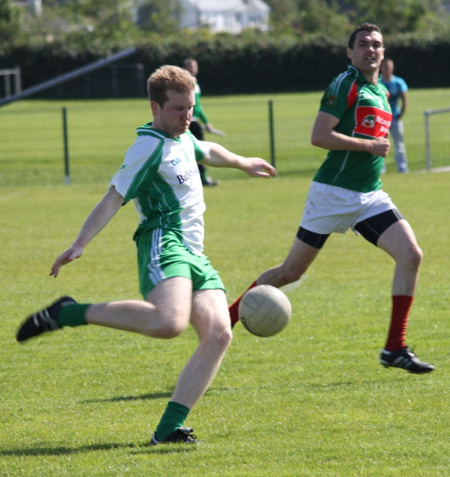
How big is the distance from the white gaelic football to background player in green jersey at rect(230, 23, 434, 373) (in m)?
0.85

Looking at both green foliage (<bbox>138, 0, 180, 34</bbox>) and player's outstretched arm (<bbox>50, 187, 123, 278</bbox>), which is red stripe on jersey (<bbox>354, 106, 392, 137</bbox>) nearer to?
player's outstretched arm (<bbox>50, 187, 123, 278</bbox>)

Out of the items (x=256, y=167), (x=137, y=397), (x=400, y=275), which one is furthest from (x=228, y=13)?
(x=256, y=167)

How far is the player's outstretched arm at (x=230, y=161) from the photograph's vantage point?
524cm

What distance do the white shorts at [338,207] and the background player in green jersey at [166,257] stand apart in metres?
1.53

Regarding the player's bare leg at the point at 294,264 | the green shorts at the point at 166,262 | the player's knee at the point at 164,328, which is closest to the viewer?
the player's knee at the point at 164,328

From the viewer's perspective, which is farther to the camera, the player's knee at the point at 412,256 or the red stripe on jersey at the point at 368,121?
the red stripe on jersey at the point at 368,121

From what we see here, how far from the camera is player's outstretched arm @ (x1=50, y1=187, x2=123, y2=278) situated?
4.64m

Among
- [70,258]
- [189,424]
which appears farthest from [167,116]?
[189,424]

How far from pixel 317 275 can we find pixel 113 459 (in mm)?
5561

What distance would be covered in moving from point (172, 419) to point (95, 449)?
45cm

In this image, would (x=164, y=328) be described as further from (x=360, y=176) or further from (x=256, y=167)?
(x=360, y=176)

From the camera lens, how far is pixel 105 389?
605cm

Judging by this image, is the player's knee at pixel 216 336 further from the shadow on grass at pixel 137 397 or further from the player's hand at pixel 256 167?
the shadow on grass at pixel 137 397

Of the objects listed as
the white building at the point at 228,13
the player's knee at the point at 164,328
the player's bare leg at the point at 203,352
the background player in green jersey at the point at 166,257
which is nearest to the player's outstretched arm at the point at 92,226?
the background player in green jersey at the point at 166,257
